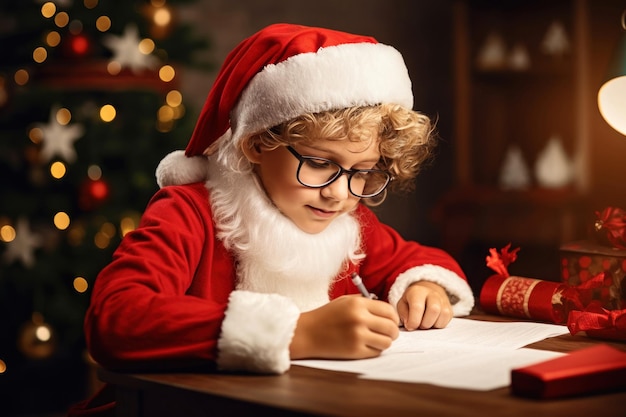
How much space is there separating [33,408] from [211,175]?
7.59 feet

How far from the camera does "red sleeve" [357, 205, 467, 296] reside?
165 cm

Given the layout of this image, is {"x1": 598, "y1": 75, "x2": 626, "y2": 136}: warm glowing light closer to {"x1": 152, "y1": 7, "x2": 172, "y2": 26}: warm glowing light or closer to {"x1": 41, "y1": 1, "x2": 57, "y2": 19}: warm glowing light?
{"x1": 152, "y1": 7, "x2": 172, "y2": 26}: warm glowing light

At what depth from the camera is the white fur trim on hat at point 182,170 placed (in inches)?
61.4

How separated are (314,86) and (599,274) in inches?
21.8

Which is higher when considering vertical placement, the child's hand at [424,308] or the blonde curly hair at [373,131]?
the blonde curly hair at [373,131]

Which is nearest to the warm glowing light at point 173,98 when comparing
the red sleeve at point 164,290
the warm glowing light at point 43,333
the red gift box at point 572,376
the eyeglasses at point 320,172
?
the warm glowing light at point 43,333

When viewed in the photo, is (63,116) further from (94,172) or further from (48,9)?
(48,9)

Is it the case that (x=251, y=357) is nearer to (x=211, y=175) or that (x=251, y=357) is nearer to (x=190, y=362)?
(x=190, y=362)

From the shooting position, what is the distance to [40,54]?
320 centimetres

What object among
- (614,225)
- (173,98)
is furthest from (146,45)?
(614,225)

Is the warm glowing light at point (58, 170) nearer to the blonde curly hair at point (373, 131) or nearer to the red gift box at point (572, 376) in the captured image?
the blonde curly hair at point (373, 131)

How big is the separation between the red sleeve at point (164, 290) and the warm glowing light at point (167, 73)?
6.25 feet

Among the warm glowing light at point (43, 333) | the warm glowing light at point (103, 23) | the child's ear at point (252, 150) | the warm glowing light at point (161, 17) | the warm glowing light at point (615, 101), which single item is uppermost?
the warm glowing light at point (161, 17)

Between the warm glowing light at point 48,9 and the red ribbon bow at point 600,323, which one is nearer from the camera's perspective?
the red ribbon bow at point 600,323
